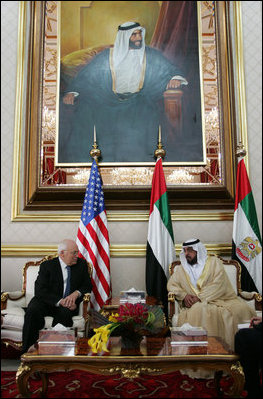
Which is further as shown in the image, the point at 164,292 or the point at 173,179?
the point at 173,179

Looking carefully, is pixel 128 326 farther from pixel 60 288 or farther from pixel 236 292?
pixel 236 292

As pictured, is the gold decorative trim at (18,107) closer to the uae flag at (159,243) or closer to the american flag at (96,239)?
the american flag at (96,239)

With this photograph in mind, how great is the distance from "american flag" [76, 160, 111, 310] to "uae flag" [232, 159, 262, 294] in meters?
1.59

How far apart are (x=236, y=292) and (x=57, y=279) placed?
202 centimetres

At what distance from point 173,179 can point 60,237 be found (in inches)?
66.5

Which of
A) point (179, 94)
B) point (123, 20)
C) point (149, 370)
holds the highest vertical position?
point (123, 20)

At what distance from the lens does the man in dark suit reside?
382cm

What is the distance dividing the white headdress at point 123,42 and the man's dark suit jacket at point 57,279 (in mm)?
2955

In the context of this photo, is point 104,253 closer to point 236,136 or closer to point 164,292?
point 164,292

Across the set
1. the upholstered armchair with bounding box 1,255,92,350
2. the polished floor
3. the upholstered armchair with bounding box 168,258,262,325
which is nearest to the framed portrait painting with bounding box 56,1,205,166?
the upholstered armchair with bounding box 168,258,262,325

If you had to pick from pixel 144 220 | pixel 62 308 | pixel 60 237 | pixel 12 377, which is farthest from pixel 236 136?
pixel 12 377

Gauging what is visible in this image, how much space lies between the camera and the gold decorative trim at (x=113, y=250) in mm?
5070

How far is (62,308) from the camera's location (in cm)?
397

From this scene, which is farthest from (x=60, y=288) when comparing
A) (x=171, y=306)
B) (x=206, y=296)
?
(x=206, y=296)
